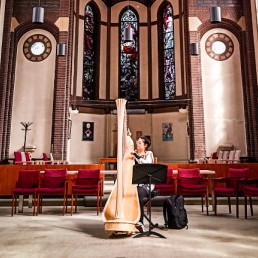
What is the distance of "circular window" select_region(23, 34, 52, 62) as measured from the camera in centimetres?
1208

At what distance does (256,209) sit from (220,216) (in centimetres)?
128

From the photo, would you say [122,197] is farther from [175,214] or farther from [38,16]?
[38,16]

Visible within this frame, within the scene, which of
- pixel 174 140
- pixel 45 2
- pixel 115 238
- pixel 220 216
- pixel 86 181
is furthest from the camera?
pixel 174 140

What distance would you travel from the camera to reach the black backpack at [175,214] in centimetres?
407

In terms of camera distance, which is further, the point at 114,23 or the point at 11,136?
the point at 114,23

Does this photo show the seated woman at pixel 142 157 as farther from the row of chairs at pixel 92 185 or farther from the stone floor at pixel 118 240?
the row of chairs at pixel 92 185

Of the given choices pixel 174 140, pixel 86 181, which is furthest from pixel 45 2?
pixel 86 181

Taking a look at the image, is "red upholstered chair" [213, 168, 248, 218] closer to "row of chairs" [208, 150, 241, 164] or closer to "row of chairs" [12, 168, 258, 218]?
"row of chairs" [12, 168, 258, 218]

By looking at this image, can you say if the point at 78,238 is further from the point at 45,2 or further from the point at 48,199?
the point at 45,2

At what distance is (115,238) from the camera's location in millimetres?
3494

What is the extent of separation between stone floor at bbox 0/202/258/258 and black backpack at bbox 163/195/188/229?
114 mm

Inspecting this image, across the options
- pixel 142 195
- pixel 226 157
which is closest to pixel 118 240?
pixel 142 195

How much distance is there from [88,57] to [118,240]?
1271 centimetres

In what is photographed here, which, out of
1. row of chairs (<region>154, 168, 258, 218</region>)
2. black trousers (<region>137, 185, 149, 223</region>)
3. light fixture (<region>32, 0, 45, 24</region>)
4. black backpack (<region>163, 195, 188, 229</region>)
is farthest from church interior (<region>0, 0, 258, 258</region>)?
black trousers (<region>137, 185, 149, 223</region>)
